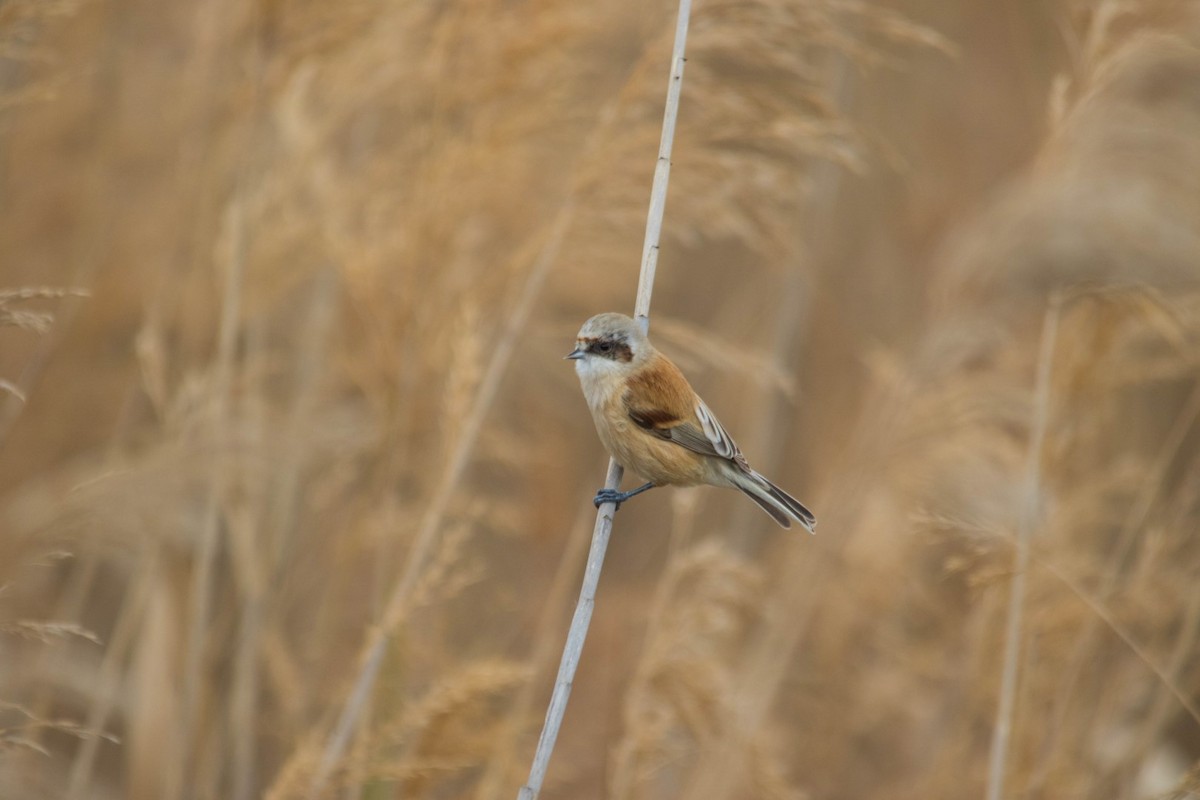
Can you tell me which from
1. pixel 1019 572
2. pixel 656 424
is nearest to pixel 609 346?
pixel 656 424

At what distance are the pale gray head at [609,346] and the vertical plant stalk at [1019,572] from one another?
1012 millimetres

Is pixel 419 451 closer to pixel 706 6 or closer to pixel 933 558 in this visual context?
pixel 706 6

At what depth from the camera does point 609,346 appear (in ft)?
8.80

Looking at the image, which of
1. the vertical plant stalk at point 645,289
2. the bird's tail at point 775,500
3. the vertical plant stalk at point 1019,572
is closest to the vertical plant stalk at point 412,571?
the vertical plant stalk at point 645,289

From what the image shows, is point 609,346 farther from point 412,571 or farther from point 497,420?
point 497,420

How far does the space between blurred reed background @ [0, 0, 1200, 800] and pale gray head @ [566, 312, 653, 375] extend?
9.4 inches

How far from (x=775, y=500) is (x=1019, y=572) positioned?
61cm

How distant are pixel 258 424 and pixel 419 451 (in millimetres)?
924

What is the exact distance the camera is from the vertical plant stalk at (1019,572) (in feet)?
8.20

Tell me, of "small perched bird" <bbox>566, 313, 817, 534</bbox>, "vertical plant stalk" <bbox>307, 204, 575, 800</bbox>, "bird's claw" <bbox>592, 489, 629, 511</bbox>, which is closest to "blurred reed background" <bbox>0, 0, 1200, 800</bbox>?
"vertical plant stalk" <bbox>307, 204, 575, 800</bbox>

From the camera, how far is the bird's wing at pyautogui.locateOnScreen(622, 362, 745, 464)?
2789 mm

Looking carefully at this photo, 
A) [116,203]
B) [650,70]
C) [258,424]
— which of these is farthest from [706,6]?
[116,203]

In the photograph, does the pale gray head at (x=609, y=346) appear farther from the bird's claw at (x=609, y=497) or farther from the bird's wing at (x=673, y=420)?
the bird's claw at (x=609, y=497)

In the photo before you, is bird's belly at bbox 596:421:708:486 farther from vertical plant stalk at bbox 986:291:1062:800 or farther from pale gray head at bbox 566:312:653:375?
vertical plant stalk at bbox 986:291:1062:800
